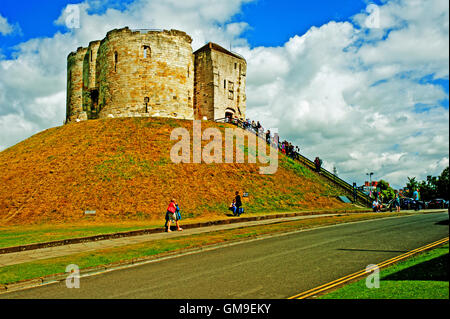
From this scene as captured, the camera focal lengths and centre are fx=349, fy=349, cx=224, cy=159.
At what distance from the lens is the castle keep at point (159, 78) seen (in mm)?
42781

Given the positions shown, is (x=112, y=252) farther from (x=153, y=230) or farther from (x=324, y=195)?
(x=324, y=195)

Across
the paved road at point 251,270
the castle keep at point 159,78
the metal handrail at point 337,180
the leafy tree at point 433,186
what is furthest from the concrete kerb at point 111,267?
the leafy tree at point 433,186

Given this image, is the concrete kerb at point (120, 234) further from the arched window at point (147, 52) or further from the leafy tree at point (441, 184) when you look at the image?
the leafy tree at point (441, 184)

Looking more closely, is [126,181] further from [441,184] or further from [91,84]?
[441,184]

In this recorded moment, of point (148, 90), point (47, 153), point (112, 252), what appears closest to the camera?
point (112, 252)

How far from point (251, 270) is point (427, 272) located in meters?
3.94

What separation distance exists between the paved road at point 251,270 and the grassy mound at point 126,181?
1268cm

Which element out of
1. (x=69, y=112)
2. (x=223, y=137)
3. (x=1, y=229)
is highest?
(x=69, y=112)

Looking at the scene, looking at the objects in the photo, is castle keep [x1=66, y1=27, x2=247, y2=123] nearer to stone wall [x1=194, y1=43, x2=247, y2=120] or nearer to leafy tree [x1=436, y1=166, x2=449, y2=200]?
stone wall [x1=194, y1=43, x2=247, y2=120]

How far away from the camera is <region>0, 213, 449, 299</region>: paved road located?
7383 mm

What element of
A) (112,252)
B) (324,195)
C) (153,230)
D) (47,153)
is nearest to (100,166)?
(47,153)

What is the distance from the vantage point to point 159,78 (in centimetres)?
4303

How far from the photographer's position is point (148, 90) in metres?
42.6

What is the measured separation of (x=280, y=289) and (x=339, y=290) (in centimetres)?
116
